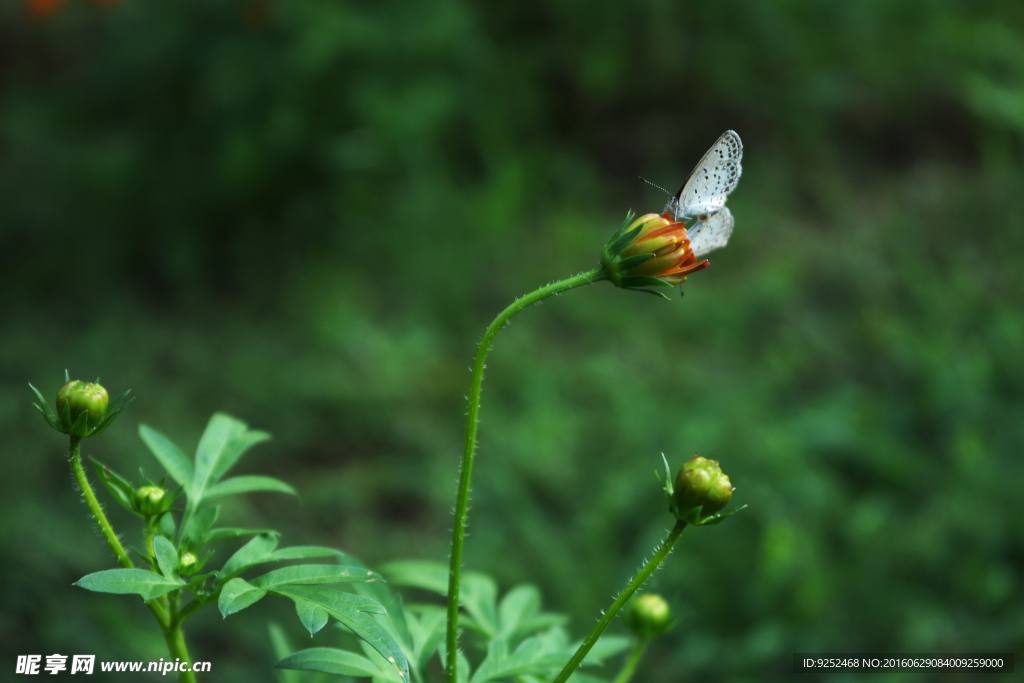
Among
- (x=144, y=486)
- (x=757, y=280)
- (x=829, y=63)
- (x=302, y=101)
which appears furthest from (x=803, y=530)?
(x=829, y=63)

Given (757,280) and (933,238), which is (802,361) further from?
(933,238)

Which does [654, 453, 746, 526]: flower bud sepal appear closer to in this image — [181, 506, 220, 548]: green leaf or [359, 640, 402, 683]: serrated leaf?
[359, 640, 402, 683]: serrated leaf

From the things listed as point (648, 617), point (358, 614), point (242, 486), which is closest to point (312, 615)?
point (358, 614)

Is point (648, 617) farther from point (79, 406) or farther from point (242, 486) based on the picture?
point (79, 406)

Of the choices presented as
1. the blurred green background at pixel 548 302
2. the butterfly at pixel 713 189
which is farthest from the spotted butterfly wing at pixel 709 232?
the blurred green background at pixel 548 302

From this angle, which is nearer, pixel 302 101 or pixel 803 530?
pixel 803 530

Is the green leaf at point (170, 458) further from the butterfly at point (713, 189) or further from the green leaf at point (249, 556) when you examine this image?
the butterfly at point (713, 189)
